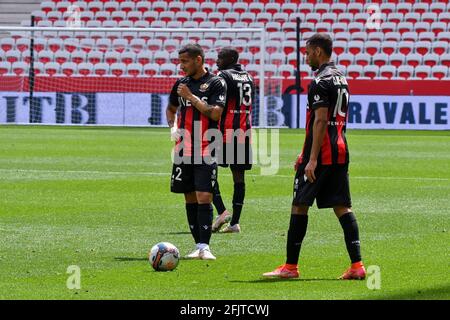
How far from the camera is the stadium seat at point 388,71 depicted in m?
37.3

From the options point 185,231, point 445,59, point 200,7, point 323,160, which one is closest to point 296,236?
point 323,160

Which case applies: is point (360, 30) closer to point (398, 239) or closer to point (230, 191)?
point (230, 191)

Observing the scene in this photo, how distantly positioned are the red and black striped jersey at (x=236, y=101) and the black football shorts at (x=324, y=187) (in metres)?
4.25

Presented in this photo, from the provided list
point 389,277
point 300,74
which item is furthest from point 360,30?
point 389,277

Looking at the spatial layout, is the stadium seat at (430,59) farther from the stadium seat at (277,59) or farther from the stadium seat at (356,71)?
Answer: the stadium seat at (277,59)

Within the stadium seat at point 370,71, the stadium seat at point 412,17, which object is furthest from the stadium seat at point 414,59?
the stadium seat at point 412,17

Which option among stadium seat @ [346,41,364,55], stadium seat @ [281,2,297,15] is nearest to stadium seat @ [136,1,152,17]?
stadium seat @ [281,2,297,15]

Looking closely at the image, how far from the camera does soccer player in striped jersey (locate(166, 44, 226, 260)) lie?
1116 cm

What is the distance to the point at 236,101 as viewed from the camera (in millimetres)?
14141

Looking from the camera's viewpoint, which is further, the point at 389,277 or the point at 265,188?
the point at 265,188

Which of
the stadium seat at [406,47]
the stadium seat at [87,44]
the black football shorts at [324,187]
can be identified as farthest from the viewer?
the stadium seat at [87,44]

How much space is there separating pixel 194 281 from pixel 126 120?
2551 cm
